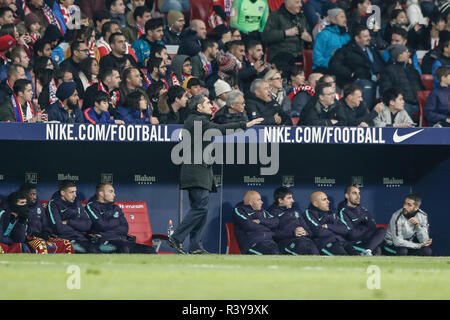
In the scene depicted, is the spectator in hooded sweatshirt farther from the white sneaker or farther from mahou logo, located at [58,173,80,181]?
mahou logo, located at [58,173,80,181]

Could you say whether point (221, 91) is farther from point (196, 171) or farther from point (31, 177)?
point (31, 177)

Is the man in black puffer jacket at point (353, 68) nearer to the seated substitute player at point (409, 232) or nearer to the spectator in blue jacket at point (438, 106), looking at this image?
the spectator in blue jacket at point (438, 106)

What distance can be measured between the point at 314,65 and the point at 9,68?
5.20 meters

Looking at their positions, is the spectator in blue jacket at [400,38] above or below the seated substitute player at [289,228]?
above

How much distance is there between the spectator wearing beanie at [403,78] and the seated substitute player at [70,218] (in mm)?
5136

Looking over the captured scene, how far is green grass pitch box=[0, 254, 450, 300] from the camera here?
984 centimetres

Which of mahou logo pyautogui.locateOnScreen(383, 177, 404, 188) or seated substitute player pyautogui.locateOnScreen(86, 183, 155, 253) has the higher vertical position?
mahou logo pyautogui.locateOnScreen(383, 177, 404, 188)

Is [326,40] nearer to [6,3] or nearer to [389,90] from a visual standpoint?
[389,90]

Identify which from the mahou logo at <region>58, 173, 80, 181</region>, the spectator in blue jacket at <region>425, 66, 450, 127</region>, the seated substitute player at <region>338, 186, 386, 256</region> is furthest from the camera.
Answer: the spectator in blue jacket at <region>425, 66, 450, 127</region>

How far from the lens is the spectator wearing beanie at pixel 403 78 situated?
15.7m

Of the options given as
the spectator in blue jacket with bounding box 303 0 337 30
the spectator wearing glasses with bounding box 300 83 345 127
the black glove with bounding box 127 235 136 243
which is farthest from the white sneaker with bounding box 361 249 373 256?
the spectator in blue jacket with bounding box 303 0 337 30

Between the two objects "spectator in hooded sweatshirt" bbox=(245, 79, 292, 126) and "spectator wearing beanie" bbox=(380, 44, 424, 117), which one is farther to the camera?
"spectator wearing beanie" bbox=(380, 44, 424, 117)

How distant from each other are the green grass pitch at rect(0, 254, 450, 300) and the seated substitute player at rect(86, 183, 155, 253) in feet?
7.62

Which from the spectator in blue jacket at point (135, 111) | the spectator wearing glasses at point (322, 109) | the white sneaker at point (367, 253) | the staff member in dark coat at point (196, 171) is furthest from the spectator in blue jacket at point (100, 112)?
the white sneaker at point (367, 253)
